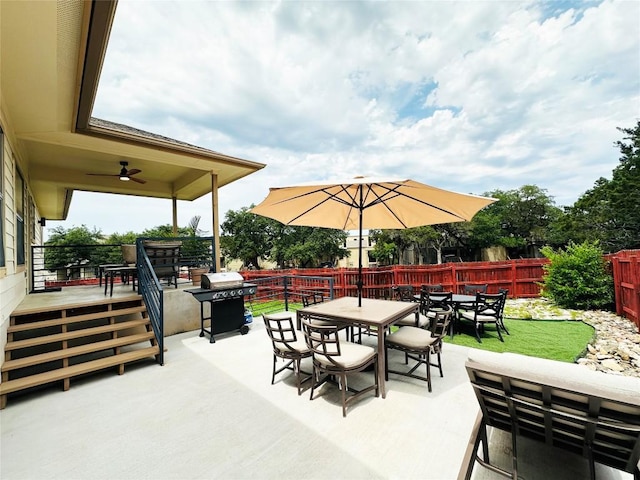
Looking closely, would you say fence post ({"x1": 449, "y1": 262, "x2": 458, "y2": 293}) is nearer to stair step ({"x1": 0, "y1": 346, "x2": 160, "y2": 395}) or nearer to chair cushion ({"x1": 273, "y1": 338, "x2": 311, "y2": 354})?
chair cushion ({"x1": 273, "y1": 338, "x2": 311, "y2": 354})

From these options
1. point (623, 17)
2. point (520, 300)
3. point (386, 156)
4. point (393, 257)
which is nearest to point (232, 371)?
point (520, 300)

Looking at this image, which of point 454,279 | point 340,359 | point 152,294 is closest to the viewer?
point 340,359

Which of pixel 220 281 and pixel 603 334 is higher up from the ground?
pixel 220 281

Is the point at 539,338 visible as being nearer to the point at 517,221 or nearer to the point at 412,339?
the point at 412,339

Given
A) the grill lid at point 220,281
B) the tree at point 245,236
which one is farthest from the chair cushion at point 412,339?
the tree at point 245,236

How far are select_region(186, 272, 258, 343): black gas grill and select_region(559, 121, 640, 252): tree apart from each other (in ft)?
53.5

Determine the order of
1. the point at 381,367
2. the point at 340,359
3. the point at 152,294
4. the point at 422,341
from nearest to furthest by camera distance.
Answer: the point at 340,359, the point at 381,367, the point at 422,341, the point at 152,294

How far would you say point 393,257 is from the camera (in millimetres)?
29141

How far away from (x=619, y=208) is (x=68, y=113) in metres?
20.8

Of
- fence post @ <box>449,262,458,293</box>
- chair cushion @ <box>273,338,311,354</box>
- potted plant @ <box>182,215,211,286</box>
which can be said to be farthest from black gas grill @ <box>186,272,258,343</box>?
fence post @ <box>449,262,458,293</box>

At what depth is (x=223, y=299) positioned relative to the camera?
527 cm

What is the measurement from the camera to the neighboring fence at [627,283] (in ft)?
17.4

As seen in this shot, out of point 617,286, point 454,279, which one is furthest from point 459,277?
point 617,286

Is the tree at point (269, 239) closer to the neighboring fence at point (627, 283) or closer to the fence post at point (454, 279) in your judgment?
the fence post at point (454, 279)
